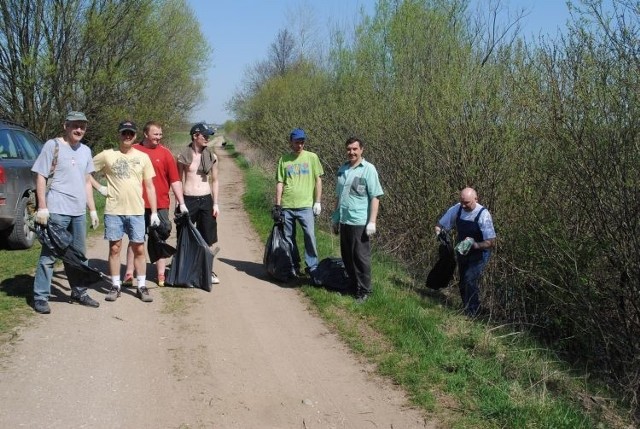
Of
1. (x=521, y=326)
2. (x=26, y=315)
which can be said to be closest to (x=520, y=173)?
(x=521, y=326)

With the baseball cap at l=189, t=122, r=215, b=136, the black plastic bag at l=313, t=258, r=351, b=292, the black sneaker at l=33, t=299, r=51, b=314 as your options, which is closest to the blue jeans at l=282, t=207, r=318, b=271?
the black plastic bag at l=313, t=258, r=351, b=292

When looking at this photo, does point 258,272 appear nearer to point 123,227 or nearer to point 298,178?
point 298,178

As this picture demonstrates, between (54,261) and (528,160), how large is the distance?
221 inches

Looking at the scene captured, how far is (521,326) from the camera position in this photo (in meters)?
6.95

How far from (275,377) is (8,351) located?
203cm

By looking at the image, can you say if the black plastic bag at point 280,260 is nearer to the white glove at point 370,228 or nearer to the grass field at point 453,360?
the grass field at point 453,360

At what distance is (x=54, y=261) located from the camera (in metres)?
5.37

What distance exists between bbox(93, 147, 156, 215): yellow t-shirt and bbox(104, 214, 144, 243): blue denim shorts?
61 millimetres

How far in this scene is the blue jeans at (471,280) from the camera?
6.91 m

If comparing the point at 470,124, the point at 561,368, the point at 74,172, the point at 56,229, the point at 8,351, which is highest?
the point at 470,124

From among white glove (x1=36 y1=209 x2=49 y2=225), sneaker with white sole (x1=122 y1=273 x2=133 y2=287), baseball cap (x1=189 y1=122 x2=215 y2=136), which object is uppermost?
baseball cap (x1=189 y1=122 x2=215 y2=136)

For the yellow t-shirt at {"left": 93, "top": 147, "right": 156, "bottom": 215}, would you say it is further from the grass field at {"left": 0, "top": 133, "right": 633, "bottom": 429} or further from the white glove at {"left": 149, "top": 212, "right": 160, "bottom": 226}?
the grass field at {"left": 0, "top": 133, "right": 633, "bottom": 429}

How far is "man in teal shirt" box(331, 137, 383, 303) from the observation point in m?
6.24

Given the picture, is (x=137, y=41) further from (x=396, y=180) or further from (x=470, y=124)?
(x=470, y=124)
